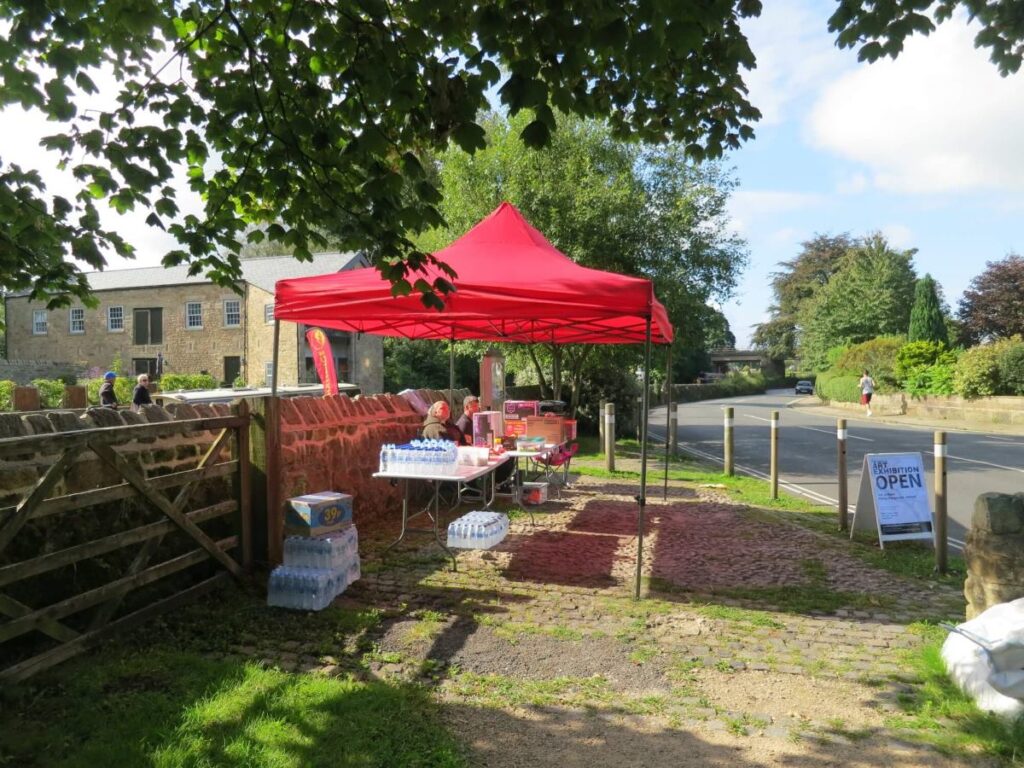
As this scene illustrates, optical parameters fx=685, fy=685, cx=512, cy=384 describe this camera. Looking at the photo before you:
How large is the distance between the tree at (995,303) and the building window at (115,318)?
49.5m

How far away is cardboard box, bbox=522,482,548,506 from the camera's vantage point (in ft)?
28.7

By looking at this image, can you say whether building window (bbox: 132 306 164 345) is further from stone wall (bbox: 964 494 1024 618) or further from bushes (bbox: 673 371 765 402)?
stone wall (bbox: 964 494 1024 618)

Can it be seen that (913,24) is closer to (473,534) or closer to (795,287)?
(473,534)

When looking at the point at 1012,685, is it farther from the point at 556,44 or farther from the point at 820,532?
the point at 820,532

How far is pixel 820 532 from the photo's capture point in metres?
7.57

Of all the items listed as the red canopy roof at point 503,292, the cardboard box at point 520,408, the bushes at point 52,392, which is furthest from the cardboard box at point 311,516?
the bushes at point 52,392

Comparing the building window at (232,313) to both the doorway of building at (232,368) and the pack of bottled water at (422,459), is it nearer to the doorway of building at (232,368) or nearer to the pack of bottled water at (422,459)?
the doorway of building at (232,368)

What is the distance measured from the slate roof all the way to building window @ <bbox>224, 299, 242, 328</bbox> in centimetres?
152

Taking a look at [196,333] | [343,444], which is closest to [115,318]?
[196,333]

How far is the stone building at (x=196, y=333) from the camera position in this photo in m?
35.8

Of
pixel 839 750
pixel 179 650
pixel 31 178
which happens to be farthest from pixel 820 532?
pixel 31 178

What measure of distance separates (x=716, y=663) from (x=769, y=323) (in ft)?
246

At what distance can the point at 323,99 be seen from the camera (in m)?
4.76

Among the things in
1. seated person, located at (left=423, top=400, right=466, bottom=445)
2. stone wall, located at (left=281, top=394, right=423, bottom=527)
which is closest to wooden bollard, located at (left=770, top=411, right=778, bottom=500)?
seated person, located at (left=423, top=400, right=466, bottom=445)
